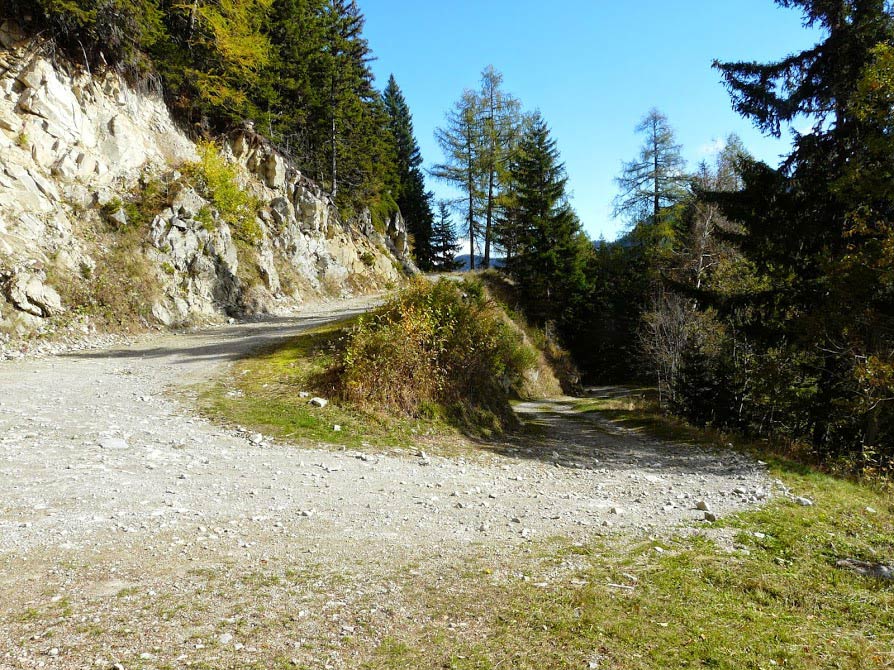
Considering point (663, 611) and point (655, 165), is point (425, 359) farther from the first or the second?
point (655, 165)

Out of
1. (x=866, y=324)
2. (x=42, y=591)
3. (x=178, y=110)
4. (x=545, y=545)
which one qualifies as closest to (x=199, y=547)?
(x=42, y=591)

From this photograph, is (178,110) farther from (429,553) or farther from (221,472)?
(429,553)

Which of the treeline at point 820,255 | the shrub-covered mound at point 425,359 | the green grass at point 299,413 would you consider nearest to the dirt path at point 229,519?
the green grass at point 299,413

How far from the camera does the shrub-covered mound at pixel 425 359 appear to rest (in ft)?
33.5

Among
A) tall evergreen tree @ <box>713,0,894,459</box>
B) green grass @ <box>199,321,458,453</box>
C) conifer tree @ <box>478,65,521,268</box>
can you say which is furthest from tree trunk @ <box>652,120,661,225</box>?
green grass @ <box>199,321,458,453</box>

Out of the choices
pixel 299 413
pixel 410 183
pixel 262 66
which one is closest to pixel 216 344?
pixel 299 413

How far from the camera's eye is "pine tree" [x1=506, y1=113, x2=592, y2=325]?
31.3 metres

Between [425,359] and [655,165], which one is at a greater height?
[655,165]

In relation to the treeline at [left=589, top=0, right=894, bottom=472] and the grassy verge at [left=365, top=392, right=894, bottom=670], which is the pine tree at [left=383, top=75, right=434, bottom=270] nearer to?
the treeline at [left=589, top=0, right=894, bottom=472]

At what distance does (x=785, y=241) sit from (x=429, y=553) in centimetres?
1245

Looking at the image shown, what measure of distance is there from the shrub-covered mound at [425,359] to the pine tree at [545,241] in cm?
1799

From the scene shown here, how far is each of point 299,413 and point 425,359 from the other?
3.35 m

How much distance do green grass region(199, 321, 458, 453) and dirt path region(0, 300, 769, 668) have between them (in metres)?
0.68

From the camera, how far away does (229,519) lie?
15.6ft
